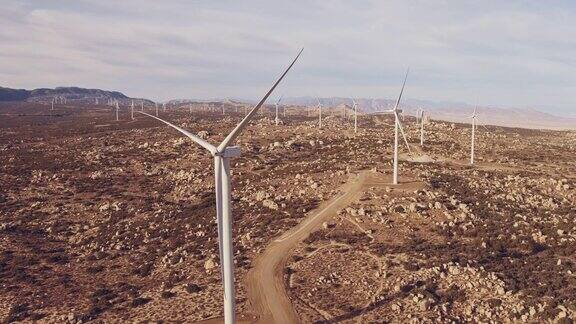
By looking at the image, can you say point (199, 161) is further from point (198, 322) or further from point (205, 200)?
point (198, 322)

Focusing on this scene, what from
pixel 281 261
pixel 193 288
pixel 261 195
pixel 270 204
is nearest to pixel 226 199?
pixel 193 288

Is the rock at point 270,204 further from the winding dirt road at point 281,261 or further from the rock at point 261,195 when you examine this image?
the winding dirt road at point 281,261

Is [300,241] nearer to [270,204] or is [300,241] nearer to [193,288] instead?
[270,204]

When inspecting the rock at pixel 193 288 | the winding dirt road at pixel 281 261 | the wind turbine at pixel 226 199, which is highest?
the wind turbine at pixel 226 199

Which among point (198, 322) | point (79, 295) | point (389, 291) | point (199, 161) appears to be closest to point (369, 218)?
point (389, 291)

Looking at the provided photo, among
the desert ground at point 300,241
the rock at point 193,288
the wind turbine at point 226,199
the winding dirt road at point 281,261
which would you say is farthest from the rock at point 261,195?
the wind turbine at point 226,199
